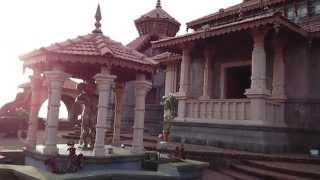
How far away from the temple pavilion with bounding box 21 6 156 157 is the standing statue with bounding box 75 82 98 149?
0.65m

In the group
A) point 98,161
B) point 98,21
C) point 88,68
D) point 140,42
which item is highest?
point 140,42

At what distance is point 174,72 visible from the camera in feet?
72.5

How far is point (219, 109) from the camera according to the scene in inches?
591

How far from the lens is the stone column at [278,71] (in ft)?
47.6

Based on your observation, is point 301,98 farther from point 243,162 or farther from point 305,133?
point 243,162

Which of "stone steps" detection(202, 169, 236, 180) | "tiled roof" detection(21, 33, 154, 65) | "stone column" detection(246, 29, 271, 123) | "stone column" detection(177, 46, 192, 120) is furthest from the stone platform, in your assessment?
"stone column" detection(177, 46, 192, 120)

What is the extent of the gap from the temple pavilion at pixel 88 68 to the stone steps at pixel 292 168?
13.4 feet

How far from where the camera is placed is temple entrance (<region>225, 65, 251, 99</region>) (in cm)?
1713

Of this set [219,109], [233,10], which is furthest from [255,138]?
[233,10]

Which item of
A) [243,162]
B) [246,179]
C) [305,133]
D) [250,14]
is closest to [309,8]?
[250,14]

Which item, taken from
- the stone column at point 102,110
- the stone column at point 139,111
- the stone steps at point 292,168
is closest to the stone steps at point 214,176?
the stone steps at point 292,168

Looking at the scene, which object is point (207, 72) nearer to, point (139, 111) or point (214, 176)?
point (214, 176)

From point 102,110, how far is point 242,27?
7.49m

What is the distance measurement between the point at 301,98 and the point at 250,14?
19.3 feet
